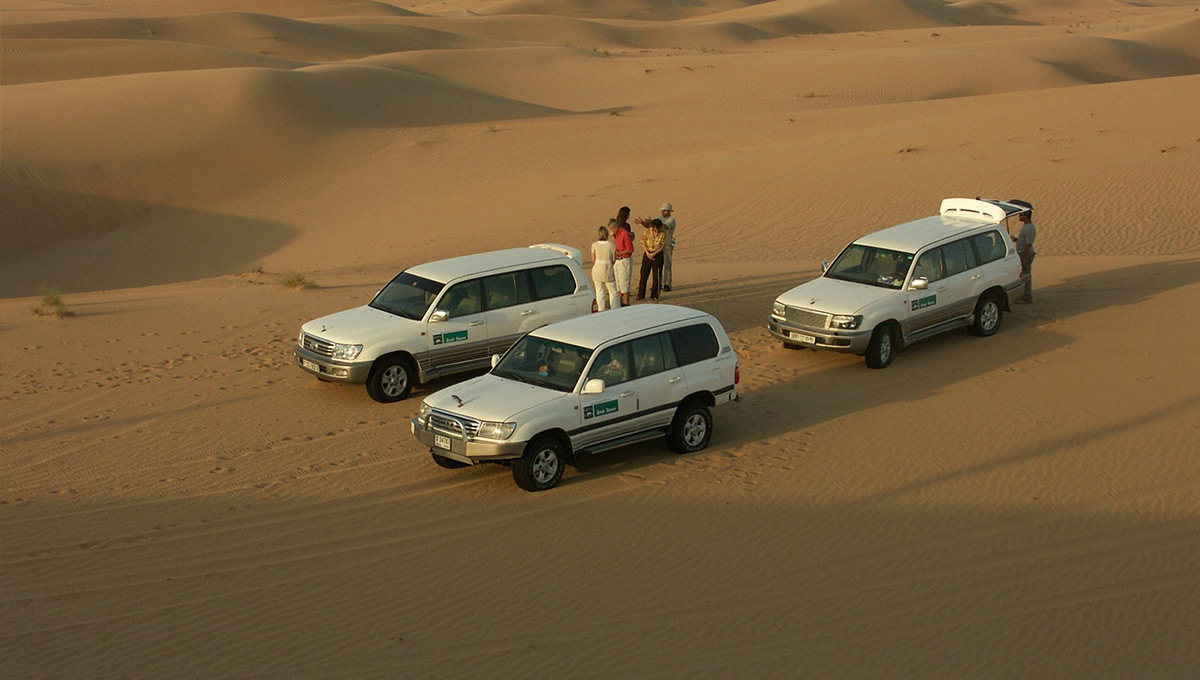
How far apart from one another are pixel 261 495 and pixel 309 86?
31.6 m

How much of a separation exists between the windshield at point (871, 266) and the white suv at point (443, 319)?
3.74 m

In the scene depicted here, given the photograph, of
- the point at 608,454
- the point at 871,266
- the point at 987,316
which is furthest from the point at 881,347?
the point at 608,454

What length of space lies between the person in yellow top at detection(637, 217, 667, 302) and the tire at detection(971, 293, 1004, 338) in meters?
4.98

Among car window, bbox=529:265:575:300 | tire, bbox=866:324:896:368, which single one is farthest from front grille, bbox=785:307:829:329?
car window, bbox=529:265:575:300

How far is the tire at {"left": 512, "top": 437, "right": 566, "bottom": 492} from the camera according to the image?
10.9 metres

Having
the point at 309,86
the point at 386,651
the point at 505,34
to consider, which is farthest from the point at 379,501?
the point at 505,34

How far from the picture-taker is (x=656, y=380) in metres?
11.9

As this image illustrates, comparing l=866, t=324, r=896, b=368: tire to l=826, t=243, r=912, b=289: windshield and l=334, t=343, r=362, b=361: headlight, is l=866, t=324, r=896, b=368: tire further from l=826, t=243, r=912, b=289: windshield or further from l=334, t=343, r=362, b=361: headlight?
l=334, t=343, r=362, b=361: headlight

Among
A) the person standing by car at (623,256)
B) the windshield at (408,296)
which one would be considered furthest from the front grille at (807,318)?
the windshield at (408,296)

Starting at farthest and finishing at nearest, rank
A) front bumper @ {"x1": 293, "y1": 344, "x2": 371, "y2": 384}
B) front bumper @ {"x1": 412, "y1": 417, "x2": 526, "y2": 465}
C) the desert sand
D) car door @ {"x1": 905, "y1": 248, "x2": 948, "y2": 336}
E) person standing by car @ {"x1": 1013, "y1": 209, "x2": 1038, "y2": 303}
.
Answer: person standing by car @ {"x1": 1013, "y1": 209, "x2": 1038, "y2": 303} < car door @ {"x1": 905, "y1": 248, "x2": 948, "y2": 336} < front bumper @ {"x1": 293, "y1": 344, "x2": 371, "y2": 384} < front bumper @ {"x1": 412, "y1": 417, "x2": 526, "y2": 465} < the desert sand

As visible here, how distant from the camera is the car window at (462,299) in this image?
14.5 metres

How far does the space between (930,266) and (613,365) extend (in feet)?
20.5

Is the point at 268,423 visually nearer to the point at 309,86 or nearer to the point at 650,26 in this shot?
the point at 309,86

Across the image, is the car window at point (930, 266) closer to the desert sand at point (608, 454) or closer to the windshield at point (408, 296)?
the desert sand at point (608, 454)
